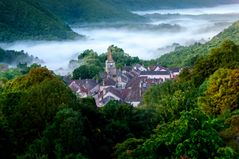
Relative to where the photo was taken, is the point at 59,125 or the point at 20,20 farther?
the point at 20,20

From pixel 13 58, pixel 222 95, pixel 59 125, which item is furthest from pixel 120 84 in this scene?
pixel 13 58

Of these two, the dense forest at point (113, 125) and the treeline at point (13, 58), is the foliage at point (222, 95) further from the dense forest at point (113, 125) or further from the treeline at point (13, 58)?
the treeline at point (13, 58)

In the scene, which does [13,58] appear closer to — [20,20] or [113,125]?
[20,20]

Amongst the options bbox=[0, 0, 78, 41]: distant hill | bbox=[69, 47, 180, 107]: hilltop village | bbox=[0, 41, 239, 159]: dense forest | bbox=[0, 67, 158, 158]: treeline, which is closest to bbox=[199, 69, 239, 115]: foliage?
bbox=[0, 41, 239, 159]: dense forest

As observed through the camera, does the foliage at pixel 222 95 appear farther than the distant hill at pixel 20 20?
No

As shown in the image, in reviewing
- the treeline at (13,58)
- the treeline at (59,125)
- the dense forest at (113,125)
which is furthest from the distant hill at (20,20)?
the treeline at (59,125)

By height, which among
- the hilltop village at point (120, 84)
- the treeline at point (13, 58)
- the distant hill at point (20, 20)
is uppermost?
the distant hill at point (20, 20)
